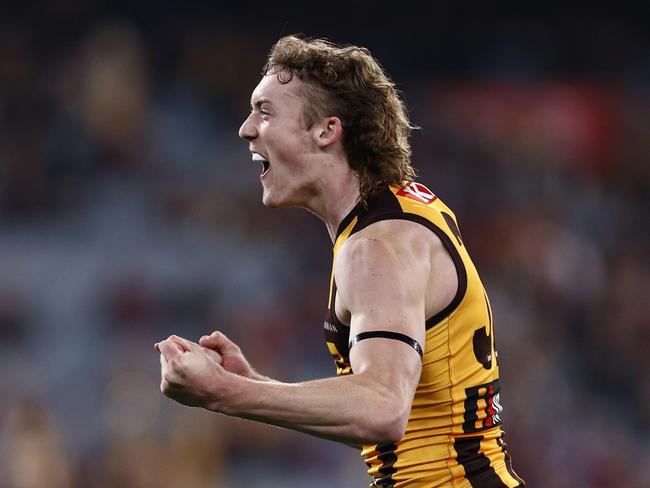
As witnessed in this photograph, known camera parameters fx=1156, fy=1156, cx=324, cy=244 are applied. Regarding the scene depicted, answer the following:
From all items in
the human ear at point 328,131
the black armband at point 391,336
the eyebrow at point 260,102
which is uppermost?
the eyebrow at point 260,102

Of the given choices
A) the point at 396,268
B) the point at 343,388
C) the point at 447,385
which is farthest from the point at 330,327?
the point at 343,388

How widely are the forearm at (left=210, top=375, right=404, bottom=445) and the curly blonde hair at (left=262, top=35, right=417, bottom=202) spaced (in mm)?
1092

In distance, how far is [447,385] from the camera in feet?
13.7

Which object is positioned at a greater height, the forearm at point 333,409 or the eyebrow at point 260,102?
the eyebrow at point 260,102

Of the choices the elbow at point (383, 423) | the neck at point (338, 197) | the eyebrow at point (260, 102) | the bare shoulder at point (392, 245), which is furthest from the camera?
the eyebrow at point (260, 102)

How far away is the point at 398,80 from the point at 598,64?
313cm

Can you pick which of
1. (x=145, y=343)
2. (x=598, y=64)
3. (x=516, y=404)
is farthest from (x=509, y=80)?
(x=145, y=343)

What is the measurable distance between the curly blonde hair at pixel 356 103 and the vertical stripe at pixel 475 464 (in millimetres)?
996

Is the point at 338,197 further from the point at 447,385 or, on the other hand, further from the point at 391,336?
the point at 391,336

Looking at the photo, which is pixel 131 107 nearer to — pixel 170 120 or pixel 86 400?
pixel 170 120

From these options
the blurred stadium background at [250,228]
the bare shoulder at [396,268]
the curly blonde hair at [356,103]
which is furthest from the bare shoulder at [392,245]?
the blurred stadium background at [250,228]

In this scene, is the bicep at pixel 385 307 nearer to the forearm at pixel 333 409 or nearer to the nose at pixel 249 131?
the forearm at pixel 333 409

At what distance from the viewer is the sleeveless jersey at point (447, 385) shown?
162 inches

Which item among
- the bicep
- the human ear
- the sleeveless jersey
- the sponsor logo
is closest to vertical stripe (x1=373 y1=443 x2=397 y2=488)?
the sleeveless jersey
